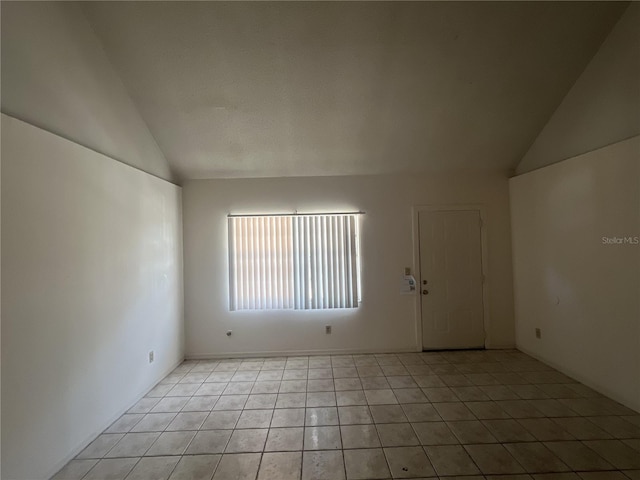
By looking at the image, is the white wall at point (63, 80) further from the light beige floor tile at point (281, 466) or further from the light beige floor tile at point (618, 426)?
the light beige floor tile at point (618, 426)

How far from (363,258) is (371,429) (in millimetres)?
2179

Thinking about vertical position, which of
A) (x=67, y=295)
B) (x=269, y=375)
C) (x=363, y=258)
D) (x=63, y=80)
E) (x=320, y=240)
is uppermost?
(x=63, y=80)

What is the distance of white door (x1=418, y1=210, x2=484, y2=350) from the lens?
4.11 metres

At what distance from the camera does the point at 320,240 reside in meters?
4.07

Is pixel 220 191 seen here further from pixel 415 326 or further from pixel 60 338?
pixel 415 326

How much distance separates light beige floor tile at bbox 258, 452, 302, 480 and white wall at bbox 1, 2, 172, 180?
2765 millimetres

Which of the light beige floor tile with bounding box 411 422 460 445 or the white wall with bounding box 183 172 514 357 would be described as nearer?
the light beige floor tile with bounding box 411 422 460 445

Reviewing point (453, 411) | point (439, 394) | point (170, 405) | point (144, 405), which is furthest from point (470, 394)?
point (144, 405)

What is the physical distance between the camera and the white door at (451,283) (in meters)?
4.11

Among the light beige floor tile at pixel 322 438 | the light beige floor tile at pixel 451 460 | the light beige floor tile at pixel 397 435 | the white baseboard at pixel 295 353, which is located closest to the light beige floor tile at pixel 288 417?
the light beige floor tile at pixel 322 438

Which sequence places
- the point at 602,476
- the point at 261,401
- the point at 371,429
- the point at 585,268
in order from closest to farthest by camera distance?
the point at 602,476 → the point at 371,429 → the point at 261,401 → the point at 585,268

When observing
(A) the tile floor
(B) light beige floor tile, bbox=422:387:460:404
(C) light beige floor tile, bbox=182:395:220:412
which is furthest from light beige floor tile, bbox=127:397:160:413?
(B) light beige floor tile, bbox=422:387:460:404

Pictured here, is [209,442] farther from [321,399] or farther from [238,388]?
[321,399]

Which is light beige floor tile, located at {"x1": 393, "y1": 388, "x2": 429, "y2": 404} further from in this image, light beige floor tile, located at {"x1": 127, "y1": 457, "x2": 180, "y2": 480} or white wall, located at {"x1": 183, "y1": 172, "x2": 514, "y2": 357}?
light beige floor tile, located at {"x1": 127, "y1": 457, "x2": 180, "y2": 480}
